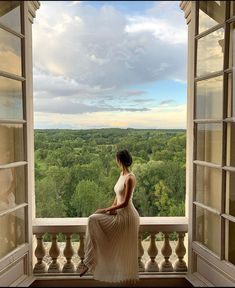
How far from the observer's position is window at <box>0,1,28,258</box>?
7.47 feet

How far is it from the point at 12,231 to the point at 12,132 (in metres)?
0.71

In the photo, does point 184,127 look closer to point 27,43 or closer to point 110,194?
point 110,194

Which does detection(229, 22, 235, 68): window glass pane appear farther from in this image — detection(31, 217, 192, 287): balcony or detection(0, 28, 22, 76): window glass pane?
detection(0, 28, 22, 76): window glass pane

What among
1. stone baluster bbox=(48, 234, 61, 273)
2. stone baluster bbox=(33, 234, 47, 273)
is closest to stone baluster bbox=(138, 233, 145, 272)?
stone baluster bbox=(48, 234, 61, 273)

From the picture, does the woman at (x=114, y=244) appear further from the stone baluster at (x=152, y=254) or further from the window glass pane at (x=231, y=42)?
the window glass pane at (x=231, y=42)

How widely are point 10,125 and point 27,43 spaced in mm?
649

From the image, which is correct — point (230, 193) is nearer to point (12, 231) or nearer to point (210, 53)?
point (210, 53)

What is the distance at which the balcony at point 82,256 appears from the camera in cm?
263

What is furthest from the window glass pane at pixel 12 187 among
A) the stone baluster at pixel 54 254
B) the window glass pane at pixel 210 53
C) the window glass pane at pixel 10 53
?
the window glass pane at pixel 210 53

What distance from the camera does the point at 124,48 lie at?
287 centimetres

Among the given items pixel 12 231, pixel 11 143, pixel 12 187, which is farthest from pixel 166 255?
pixel 11 143


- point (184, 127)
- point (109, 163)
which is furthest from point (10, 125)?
point (184, 127)

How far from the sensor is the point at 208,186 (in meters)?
2.43

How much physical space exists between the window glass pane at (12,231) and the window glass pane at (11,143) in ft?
A: 1.29
